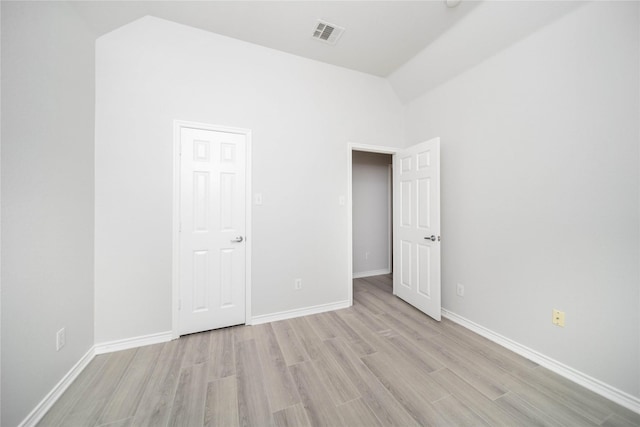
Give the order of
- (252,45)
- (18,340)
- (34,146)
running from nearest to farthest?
(18,340)
(34,146)
(252,45)

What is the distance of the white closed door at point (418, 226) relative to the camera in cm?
240

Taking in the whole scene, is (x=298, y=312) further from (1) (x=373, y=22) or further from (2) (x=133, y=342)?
(1) (x=373, y=22)

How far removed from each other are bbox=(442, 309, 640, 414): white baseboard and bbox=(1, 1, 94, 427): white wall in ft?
11.1

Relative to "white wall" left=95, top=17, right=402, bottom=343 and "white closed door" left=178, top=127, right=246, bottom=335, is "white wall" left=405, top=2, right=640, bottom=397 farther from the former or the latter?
"white closed door" left=178, top=127, right=246, bottom=335

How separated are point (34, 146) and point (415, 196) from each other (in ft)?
10.7

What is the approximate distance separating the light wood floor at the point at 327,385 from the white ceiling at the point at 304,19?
2824mm

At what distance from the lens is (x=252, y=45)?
2.38m

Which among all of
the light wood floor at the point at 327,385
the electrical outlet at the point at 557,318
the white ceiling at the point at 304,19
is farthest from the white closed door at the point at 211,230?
the electrical outlet at the point at 557,318

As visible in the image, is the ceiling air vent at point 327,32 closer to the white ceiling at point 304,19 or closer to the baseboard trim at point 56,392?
the white ceiling at point 304,19

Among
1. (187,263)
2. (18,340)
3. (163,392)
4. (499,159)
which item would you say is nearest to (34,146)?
(18,340)

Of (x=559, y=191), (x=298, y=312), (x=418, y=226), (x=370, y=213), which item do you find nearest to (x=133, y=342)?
(x=298, y=312)

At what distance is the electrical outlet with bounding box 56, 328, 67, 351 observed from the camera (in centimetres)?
147

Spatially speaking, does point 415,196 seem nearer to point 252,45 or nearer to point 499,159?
point 499,159

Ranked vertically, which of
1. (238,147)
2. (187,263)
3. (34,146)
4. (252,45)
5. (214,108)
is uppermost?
(252,45)
